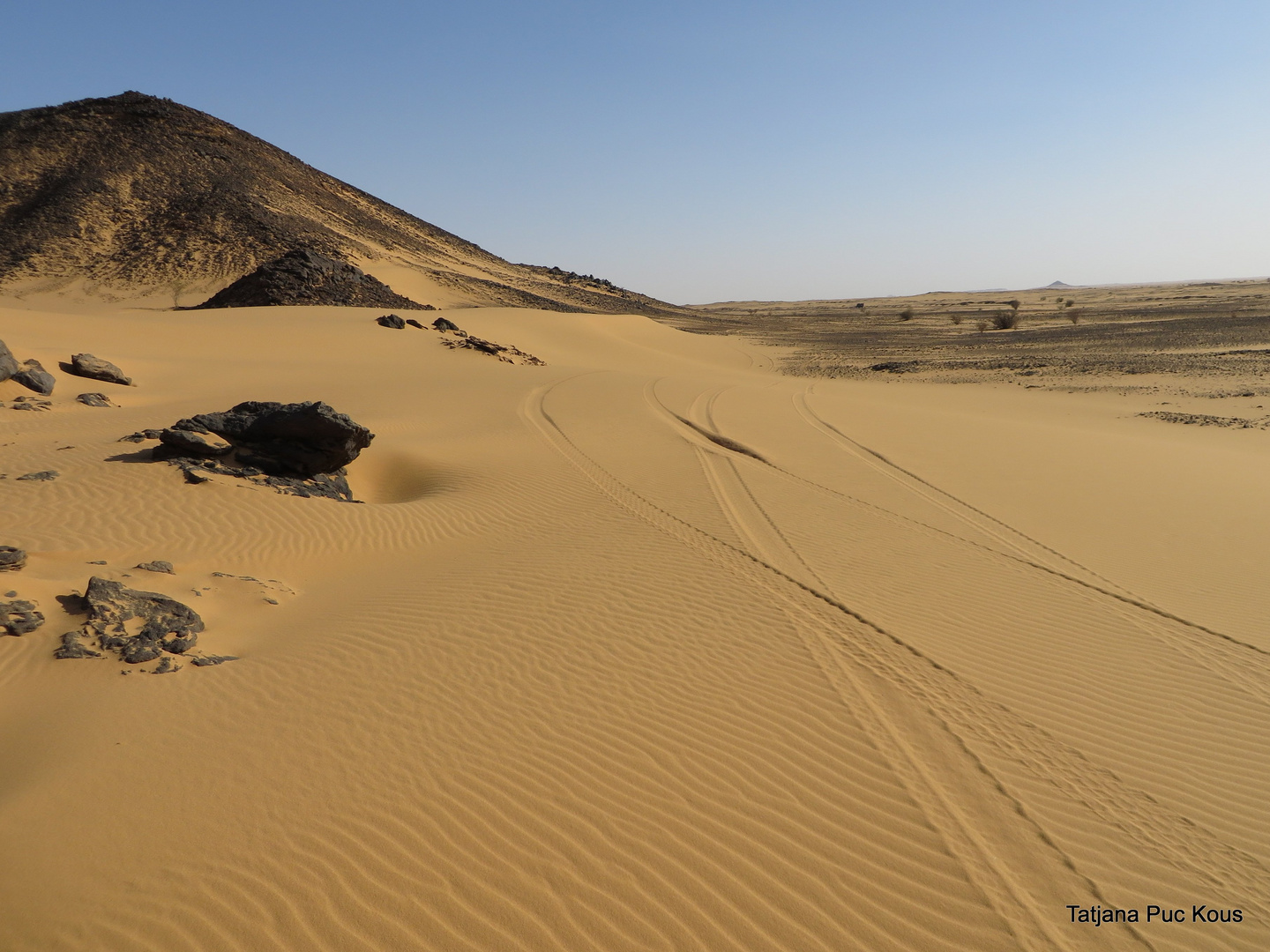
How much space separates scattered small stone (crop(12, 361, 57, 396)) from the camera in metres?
14.7

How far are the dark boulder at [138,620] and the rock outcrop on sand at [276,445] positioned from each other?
3971 mm

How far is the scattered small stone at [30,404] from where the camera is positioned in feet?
45.2

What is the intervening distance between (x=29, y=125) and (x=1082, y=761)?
71.9 m

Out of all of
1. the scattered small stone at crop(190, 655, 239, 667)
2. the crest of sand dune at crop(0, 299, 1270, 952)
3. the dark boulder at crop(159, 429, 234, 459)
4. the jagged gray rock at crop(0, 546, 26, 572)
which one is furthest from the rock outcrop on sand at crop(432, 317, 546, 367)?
the scattered small stone at crop(190, 655, 239, 667)

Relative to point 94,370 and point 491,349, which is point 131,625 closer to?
point 94,370

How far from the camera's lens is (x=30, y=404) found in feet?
46.0

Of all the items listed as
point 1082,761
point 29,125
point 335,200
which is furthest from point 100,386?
point 29,125

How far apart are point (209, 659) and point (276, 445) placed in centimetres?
556

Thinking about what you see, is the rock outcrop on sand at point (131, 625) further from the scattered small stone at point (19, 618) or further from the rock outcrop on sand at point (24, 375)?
the rock outcrop on sand at point (24, 375)

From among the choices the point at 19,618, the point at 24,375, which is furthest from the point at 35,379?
the point at 19,618

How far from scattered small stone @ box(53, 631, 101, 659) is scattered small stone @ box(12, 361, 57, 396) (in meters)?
12.4

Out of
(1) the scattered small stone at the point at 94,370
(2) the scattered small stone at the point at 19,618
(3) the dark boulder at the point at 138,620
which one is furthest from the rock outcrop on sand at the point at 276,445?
(1) the scattered small stone at the point at 94,370

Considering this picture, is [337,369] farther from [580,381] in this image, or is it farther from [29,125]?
[29,125]

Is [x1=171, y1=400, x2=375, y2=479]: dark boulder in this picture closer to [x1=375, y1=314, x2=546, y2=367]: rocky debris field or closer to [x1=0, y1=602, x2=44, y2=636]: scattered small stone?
[x1=0, y1=602, x2=44, y2=636]: scattered small stone
